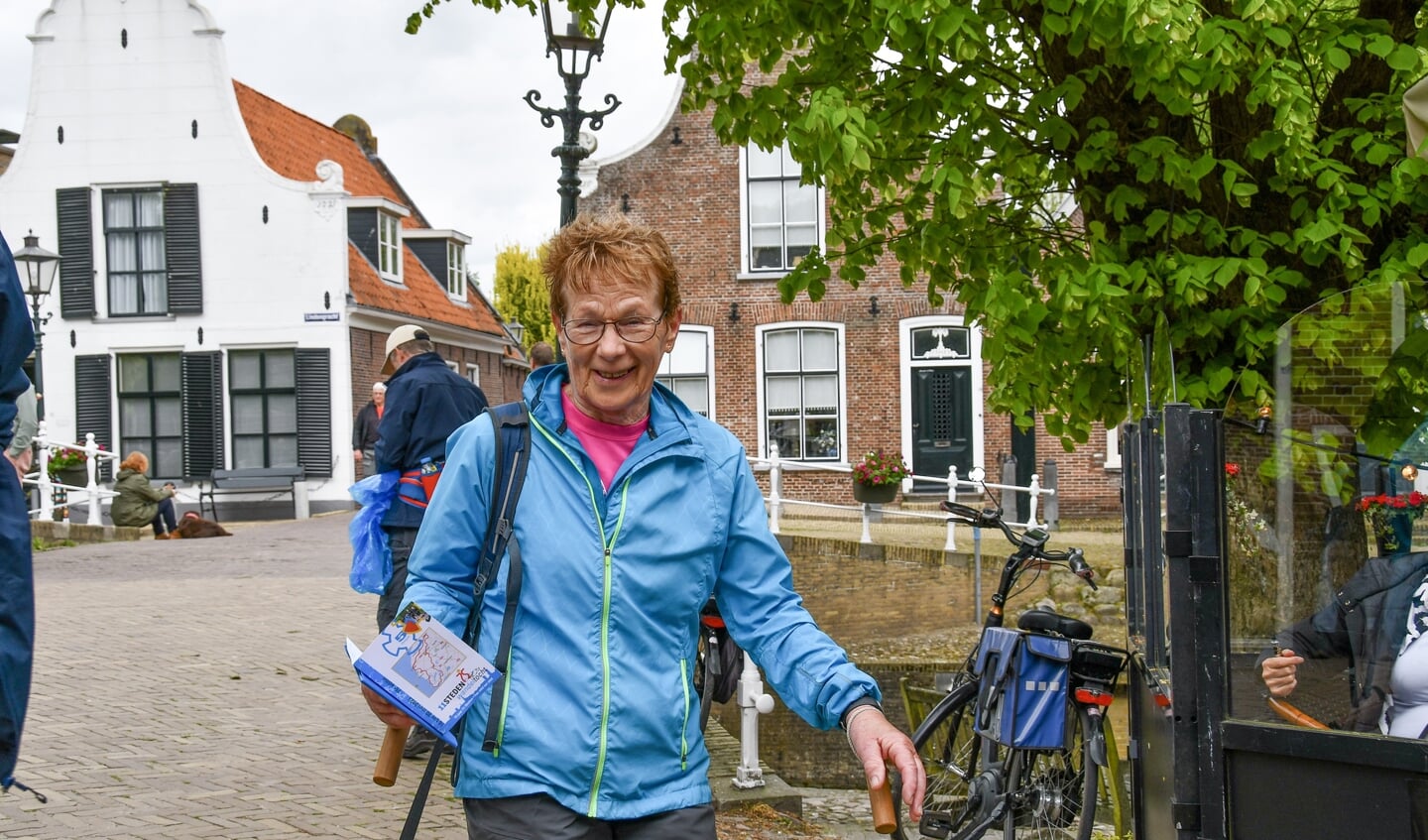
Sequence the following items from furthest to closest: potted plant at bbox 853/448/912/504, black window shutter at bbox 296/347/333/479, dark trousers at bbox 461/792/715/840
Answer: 1. black window shutter at bbox 296/347/333/479
2. potted plant at bbox 853/448/912/504
3. dark trousers at bbox 461/792/715/840

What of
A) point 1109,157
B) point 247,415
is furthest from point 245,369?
point 1109,157

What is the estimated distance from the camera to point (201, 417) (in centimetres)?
2438

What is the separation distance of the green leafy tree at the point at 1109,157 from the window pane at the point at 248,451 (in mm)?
19236

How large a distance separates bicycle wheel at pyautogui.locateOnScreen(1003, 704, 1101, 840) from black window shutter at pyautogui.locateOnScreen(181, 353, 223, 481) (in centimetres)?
2094

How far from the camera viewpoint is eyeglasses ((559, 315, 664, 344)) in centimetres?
257

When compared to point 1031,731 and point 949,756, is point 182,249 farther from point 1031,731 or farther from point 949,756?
point 1031,731

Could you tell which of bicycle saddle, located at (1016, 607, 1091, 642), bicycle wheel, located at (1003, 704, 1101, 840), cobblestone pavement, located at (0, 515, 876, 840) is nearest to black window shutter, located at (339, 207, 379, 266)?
cobblestone pavement, located at (0, 515, 876, 840)

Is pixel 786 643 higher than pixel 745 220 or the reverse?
the reverse

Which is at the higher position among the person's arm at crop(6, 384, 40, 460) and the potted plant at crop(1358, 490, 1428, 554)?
the person's arm at crop(6, 384, 40, 460)

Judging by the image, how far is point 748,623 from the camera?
2.64 m

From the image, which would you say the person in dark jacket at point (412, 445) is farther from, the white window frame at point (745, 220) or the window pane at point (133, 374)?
the window pane at point (133, 374)

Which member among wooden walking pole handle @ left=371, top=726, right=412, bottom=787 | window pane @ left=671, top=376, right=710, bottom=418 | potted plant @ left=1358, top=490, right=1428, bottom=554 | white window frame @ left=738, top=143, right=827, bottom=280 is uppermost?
white window frame @ left=738, top=143, right=827, bottom=280

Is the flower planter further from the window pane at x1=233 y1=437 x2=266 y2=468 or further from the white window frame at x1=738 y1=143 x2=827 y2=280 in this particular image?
the window pane at x1=233 y1=437 x2=266 y2=468

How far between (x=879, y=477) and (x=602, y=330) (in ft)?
53.1
